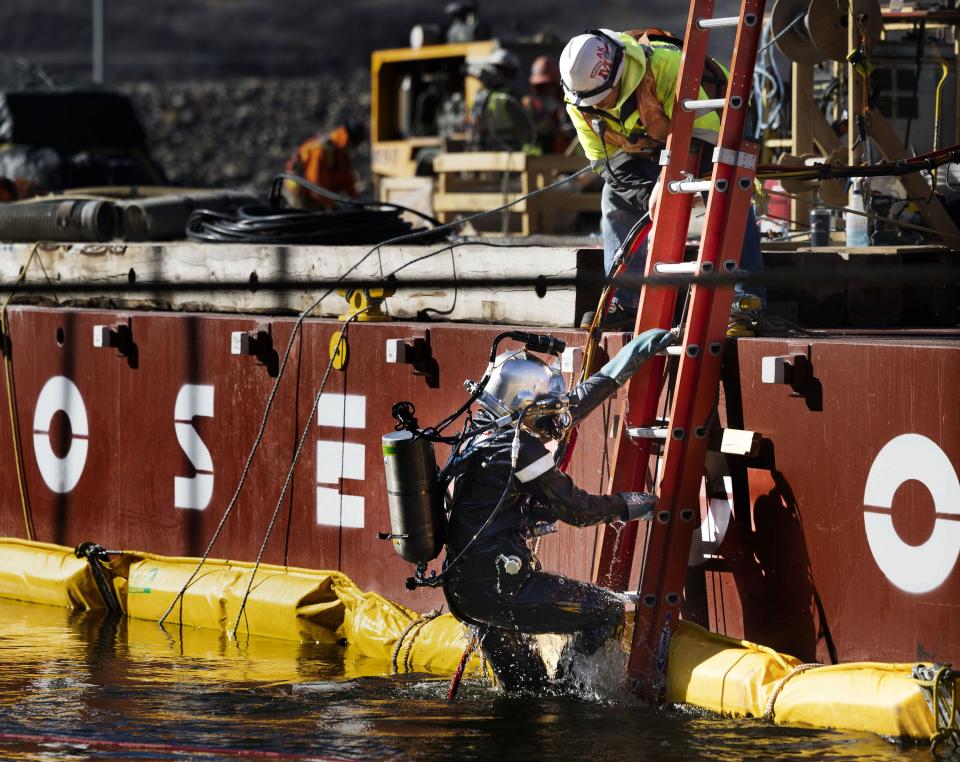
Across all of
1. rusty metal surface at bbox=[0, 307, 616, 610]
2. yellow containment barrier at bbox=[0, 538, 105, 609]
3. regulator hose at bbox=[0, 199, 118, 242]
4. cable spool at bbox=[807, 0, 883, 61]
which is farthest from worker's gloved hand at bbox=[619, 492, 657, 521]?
regulator hose at bbox=[0, 199, 118, 242]

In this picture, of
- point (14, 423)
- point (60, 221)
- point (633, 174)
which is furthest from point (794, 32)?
point (14, 423)

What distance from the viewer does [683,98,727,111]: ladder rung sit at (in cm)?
833

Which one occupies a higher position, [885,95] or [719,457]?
[885,95]

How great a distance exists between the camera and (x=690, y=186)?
8.42 meters

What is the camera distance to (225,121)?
5344 cm

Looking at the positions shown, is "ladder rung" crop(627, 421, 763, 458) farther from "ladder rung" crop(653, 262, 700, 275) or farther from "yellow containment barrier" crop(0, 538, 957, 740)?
"yellow containment barrier" crop(0, 538, 957, 740)

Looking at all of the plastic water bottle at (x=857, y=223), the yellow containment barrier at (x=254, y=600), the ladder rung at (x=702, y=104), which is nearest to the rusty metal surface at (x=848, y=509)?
the ladder rung at (x=702, y=104)

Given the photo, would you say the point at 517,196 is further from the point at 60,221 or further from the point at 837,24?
the point at 837,24

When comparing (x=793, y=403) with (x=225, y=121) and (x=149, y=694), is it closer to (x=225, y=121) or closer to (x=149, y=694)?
(x=149, y=694)

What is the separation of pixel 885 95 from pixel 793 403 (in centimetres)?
513

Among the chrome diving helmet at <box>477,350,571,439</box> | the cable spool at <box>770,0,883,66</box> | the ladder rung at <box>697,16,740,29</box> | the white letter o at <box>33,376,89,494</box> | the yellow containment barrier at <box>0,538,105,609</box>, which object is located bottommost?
the yellow containment barrier at <box>0,538,105,609</box>

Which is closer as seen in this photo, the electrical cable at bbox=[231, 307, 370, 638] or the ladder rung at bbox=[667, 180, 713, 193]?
the ladder rung at bbox=[667, 180, 713, 193]

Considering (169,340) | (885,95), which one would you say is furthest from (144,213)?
(885,95)

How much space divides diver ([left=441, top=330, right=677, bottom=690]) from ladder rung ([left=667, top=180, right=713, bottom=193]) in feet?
2.24
